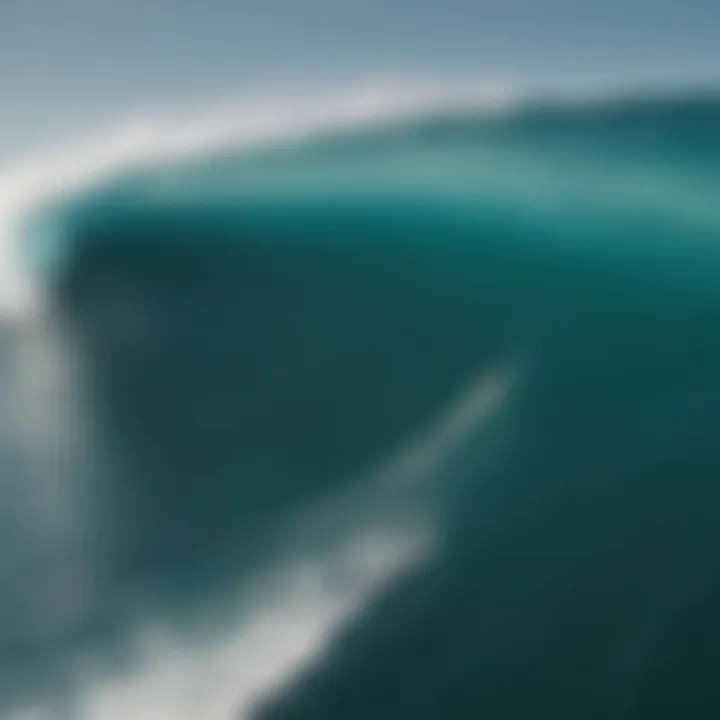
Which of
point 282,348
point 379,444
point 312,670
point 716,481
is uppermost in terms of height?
Result: point 282,348

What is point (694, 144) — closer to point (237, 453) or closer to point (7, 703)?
point (237, 453)

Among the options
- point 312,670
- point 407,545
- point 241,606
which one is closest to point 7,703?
point 241,606

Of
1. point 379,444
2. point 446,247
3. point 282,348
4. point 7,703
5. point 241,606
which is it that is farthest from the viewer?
point 446,247

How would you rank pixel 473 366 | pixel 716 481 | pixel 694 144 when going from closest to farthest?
1. pixel 716 481
2. pixel 473 366
3. pixel 694 144

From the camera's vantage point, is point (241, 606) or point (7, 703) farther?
point (241, 606)

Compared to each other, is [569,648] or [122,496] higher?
[122,496]

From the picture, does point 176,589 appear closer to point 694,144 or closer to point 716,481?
point 716,481
